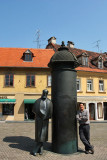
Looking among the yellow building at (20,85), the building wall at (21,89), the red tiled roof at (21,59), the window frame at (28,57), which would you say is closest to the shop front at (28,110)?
the yellow building at (20,85)

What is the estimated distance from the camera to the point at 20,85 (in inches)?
792

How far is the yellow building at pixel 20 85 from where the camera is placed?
19656 mm

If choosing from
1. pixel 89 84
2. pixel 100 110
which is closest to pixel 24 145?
pixel 89 84

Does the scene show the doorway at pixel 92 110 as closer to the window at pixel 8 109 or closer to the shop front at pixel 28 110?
the shop front at pixel 28 110

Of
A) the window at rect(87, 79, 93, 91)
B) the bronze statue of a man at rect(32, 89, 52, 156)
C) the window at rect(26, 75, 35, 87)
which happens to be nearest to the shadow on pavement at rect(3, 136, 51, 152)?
the bronze statue of a man at rect(32, 89, 52, 156)

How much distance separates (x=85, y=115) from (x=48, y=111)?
4.39 feet

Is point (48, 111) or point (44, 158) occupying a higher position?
point (48, 111)

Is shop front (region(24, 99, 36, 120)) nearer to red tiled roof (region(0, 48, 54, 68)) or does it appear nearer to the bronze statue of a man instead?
red tiled roof (region(0, 48, 54, 68))

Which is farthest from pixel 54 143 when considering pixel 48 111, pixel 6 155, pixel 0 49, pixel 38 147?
pixel 0 49

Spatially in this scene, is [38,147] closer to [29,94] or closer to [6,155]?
[6,155]

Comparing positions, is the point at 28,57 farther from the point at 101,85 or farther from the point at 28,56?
the point at 101,85

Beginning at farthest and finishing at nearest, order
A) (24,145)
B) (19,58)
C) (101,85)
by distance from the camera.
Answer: (101,85) < (19,58) < (24,145)

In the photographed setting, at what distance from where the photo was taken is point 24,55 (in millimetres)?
21547

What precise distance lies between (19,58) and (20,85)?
3.90 metres
